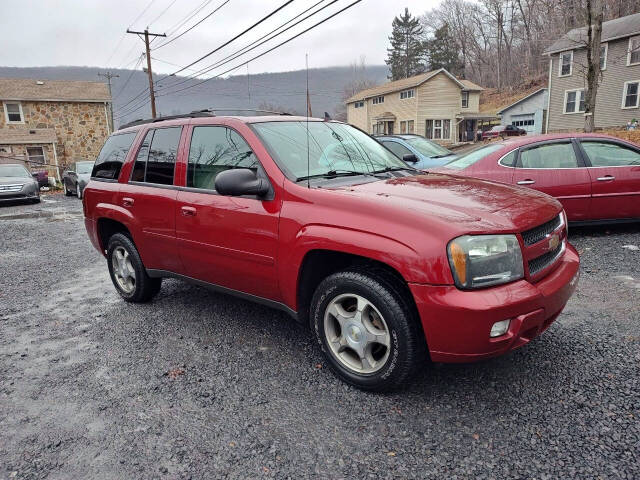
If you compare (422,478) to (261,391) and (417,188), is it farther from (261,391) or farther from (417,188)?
(417,188)

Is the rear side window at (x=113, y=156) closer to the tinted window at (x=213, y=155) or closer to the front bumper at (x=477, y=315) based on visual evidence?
the tinted window at (x=213, y=155)

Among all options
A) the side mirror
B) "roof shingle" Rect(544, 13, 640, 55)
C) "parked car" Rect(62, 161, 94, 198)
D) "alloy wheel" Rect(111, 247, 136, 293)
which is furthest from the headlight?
"roof shingle" Rect(544, 13, 640, 55)

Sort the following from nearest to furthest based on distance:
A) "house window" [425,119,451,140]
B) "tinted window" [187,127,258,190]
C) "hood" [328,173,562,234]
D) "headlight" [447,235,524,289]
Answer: "headlight" [447,235,524,289], "hood" [328,173,562,234], "tinted window" [187,127,258,190], "house window" [425,119,451,140]

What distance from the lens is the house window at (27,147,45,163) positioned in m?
28.3

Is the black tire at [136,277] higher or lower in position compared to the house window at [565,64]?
lower

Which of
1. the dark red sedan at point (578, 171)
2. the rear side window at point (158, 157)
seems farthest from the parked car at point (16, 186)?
the dark red sedan at point (578, 171)

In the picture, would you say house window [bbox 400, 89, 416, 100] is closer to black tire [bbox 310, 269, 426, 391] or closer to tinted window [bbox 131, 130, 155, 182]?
tinted window [bbox 131, 130, 155, 182]

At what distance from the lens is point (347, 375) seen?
112 inches

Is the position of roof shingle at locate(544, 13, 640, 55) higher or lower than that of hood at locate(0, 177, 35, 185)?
higher

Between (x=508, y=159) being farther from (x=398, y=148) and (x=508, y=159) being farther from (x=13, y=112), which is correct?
(x=13, y=112)

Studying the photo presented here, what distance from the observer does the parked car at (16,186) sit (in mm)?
14914

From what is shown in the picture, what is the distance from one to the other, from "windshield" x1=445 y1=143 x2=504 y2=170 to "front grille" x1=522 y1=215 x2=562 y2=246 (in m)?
3.80

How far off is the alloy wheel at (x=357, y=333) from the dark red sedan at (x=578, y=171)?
14.3 ft

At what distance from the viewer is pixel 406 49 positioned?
221 ft
